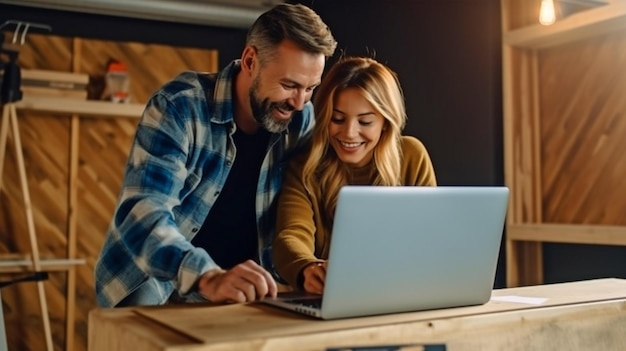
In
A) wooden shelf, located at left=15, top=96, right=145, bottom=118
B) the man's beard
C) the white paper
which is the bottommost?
the white paper

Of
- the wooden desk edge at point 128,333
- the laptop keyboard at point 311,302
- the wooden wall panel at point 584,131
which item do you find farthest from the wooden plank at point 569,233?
the wooden desk edge at point 128,333

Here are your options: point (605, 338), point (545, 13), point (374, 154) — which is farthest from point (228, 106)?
point (545, 13)

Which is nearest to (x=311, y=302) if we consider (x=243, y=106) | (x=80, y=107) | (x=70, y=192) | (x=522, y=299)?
(x=522, y=299)

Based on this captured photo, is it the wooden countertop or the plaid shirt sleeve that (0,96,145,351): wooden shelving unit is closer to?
the plaid shirt sleeve

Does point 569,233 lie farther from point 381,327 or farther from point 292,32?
point 381,327

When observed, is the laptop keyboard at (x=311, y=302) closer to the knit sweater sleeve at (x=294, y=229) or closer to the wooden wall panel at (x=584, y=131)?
the knit sweater sleeve at (x=294, y=229)

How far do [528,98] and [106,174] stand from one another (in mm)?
2513

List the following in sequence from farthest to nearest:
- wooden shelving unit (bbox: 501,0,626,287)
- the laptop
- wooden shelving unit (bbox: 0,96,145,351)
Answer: wooden shelving unit (bbox: 0,96,145,351) → wooden shelving unit (bbox: 501,0,626,287) → the laptop

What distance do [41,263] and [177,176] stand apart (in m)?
2.70

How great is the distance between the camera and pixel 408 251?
3.77 ft

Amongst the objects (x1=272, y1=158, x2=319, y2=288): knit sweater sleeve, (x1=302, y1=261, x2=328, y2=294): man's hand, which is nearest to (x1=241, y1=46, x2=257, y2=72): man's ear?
(x1=272, y1=158, x2=319, y2=288): knit sweater sleeve

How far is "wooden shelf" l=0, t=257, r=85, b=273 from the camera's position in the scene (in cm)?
384

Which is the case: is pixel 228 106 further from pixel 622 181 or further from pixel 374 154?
pixel 622 181

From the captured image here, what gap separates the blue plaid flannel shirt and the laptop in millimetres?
404
